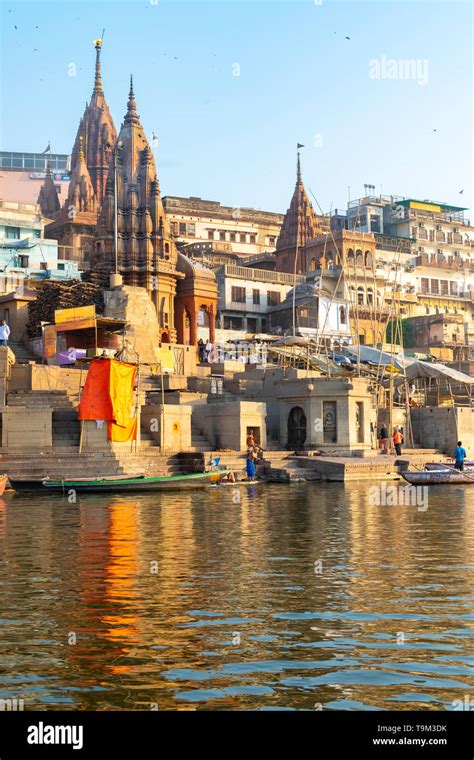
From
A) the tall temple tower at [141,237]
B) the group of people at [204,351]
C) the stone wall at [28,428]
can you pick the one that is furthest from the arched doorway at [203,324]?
the stone wall at [28,428]

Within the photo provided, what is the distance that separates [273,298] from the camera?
2328 inches

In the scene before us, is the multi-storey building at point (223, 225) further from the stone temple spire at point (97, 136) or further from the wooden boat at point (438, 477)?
the wooden boat at point (438, 477)

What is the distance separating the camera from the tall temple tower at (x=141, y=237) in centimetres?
4625

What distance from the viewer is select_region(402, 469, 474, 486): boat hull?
25.8 meters

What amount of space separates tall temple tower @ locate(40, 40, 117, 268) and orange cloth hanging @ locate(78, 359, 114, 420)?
28909 millimetres

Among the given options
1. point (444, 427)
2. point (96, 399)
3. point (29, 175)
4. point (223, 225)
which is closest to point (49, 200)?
point (223, 225)

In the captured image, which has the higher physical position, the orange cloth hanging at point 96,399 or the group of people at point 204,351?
the group of people at point 204,351

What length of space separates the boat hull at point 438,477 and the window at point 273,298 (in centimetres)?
3329

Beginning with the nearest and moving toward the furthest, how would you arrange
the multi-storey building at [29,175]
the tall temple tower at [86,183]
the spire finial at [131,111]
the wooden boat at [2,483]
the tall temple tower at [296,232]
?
the wooden boat at [2,483]
the spire finial at [131,111]
the tall temple tower at [86,183]
the tall temple tower at [296,232]
the multi-storey building at [29,175]

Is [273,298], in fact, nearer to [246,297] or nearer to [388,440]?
[246,297]

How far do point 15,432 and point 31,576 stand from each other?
52.2 ft

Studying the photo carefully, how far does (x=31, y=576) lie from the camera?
10.9 m
